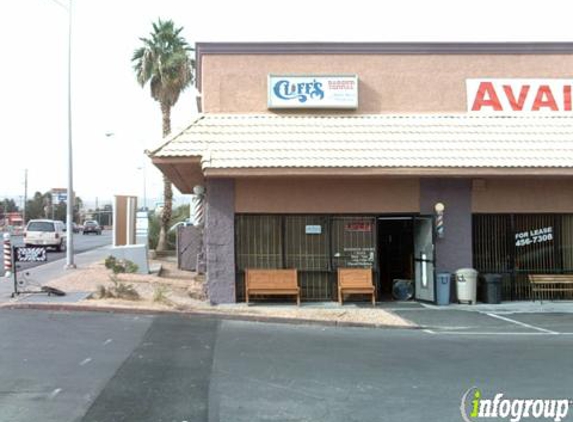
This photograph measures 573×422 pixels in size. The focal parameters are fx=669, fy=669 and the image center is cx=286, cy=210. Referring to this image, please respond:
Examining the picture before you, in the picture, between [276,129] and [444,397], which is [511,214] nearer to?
[276,129]

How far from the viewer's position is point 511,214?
16.7m

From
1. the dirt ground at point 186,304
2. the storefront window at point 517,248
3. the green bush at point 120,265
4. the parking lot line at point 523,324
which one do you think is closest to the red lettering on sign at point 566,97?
the storefront window at point 517,248

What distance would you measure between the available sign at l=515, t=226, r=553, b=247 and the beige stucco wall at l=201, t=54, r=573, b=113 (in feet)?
11.7

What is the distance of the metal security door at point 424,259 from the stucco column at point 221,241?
4677mm

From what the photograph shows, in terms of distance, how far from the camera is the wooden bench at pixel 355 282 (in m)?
15.8

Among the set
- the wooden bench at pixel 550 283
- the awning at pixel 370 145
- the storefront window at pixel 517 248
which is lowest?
the wooden bench at pixel 550 283

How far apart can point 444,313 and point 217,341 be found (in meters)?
6.16

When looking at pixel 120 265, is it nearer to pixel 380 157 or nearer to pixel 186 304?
pixel 186 304

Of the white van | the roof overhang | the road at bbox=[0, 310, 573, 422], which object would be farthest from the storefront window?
the white van

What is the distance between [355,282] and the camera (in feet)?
52.4

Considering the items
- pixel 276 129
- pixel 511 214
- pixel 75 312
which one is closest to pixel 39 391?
pixel 75 312

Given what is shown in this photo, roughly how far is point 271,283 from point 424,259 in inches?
155

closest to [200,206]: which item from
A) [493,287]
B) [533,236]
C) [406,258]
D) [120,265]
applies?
Answer: [120,265]

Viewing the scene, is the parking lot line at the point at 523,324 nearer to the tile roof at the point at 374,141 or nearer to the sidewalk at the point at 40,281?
the tile roof at the point at 374,141
